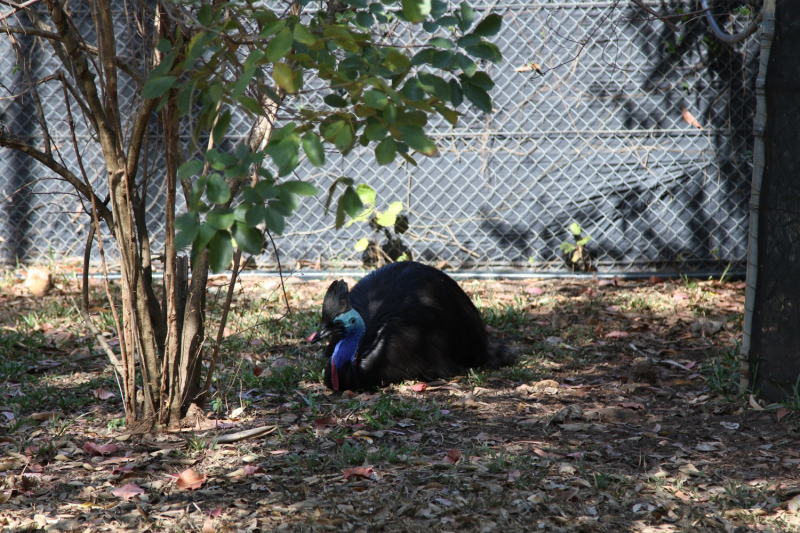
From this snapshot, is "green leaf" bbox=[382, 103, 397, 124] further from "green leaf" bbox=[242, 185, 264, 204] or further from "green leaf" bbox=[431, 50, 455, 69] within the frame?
"green leaf" bbox=[242, 185, 264, 204]

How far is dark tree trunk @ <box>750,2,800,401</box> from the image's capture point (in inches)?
121

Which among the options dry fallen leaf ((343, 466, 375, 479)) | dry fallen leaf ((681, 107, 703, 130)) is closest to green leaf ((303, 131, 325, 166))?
dry fallen leaf ((343, 466, 375, 479))

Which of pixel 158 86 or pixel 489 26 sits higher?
pixel 489 26

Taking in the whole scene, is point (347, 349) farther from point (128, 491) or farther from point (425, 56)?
point (425, 56)

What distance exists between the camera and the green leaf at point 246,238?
4.89 feet

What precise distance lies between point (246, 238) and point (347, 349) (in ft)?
7.36

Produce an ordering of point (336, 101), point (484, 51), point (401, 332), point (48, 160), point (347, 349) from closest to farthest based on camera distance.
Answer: point (484, 51) → point (336, 101) → point (48, 160) → point (347, 349) → point (401, 332)

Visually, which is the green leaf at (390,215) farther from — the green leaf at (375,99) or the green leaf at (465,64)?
the green leaf at (375,99)

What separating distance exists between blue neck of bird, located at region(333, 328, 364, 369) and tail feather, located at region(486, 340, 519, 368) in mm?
912

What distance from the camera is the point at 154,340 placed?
9.68 ft

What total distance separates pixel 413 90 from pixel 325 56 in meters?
0.27

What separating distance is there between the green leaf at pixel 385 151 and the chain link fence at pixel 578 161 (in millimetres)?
4569

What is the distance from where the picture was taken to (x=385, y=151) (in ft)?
5.27

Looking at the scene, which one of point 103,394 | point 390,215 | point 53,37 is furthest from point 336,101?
point 390,215
